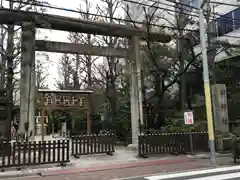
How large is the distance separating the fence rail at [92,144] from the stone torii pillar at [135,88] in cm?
248

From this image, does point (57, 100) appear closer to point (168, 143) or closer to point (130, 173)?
point (168, 143)

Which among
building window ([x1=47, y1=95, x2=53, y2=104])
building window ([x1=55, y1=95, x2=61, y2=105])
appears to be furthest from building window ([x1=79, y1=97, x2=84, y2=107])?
building window ([x1=47, y1=95, x2=53, y2=104])

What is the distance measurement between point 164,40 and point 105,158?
8.77 m

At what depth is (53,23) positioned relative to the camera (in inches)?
563

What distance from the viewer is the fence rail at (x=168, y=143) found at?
13008 mm

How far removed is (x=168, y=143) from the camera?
1348 centimetres

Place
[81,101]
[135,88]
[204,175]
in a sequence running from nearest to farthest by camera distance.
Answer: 1. [204,175]
2. [81,101]
3. [135,88]

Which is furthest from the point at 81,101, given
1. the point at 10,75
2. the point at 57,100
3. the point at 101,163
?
the point at 101,163

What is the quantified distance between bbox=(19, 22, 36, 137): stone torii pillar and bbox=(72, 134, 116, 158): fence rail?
240cm

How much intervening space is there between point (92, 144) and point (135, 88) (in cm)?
488

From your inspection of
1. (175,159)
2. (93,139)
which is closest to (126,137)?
(93,139)

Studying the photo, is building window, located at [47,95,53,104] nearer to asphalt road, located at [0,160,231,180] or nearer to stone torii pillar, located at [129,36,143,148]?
stone torii pillar, located at [129,36,143,148]

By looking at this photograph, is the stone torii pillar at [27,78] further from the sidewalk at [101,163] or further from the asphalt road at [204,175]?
the asphalt road at [204,175]

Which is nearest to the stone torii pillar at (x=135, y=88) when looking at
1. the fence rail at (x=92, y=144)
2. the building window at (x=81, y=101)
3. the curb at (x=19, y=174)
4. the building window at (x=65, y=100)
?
the fence rail at (x=92, y=144)
